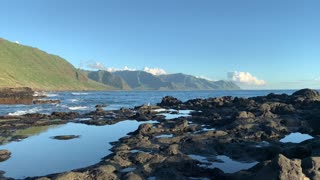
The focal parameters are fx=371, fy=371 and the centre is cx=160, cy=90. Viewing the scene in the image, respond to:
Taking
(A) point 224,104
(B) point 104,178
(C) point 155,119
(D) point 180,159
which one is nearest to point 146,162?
(D) point 180,159

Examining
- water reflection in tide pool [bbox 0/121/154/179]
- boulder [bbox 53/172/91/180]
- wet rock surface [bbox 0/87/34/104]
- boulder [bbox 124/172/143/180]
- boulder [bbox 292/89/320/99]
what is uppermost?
boulder [bbox 292/89/320/99]

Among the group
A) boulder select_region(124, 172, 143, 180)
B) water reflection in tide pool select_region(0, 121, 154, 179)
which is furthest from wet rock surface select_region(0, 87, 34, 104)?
boulder select_region(124, 172, 143, 180)

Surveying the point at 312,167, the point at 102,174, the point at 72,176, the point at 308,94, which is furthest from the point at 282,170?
the point at 308,94

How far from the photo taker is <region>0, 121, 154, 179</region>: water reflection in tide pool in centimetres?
2864

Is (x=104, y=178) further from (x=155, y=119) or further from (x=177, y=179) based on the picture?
(x=155, y=119)

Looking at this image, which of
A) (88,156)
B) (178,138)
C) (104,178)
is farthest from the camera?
(178,138)

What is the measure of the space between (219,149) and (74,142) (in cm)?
1602

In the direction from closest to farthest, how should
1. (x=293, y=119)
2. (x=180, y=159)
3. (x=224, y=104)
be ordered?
(x=180, y=159)
(x=293, y=119)
(x=224, y=104)

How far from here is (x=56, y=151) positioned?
1399 inches

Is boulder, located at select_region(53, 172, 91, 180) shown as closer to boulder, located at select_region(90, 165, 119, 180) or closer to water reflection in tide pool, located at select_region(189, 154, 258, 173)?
boulder, located at select_region(90, 165, 119, 180)

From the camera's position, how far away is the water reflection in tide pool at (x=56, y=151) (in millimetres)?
28641

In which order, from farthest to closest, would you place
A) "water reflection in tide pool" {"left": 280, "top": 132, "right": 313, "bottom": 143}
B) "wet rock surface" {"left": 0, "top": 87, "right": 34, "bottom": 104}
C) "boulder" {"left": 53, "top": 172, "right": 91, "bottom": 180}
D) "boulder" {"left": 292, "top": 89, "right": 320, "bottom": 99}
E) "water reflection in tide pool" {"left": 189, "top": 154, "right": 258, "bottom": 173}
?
1. "wet rock surface" {"left": 0, "top": 87, "right": 34, "bottom": 104}
2. "boulder" {"left": 292, "top": 89, "right": 320, "bottom": 99}
3. "water reflection in tide pool" {"left": 280, "top": 132, "right": 313, "bottom": 143}
4. "water reflection in tide pool" {"left": 189, "top": 154, "right": 258, "bottom": 173}
5. "boulder" {"left": 53, "top": 172, "right": 91, "bottom": 180}

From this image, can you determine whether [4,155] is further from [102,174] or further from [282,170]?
[282,170]

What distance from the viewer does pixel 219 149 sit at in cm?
3462
